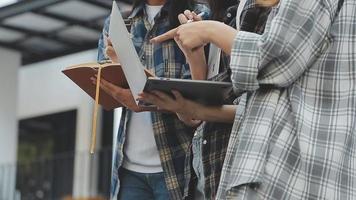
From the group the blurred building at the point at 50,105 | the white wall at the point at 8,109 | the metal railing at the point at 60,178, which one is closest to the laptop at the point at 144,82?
the blurred building at the point at 50,105

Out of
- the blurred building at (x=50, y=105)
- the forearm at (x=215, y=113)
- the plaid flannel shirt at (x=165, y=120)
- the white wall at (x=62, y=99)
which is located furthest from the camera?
the white wall at (x=62, y=99)

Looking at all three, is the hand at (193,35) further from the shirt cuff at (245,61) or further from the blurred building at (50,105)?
the blurred building at (50,105)

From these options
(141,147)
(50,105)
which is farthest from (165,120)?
(50,105)

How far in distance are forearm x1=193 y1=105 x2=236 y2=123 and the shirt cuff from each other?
0.29 metres

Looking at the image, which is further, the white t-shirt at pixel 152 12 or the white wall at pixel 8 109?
the white wall at pixel 8 109

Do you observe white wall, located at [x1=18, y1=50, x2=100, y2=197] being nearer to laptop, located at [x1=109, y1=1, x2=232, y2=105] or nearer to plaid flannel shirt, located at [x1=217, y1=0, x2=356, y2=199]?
laptop, located at [x1=109, y1=1, x2=232, y2=105]

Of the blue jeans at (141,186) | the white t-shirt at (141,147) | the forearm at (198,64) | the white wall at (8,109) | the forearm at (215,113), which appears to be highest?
the forearm at (198,64)

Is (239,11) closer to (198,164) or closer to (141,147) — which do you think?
(198,164)

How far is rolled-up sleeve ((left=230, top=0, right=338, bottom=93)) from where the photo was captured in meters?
1.98

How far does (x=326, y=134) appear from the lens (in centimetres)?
197

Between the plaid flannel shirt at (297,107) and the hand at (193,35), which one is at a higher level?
the hand at (193,35)

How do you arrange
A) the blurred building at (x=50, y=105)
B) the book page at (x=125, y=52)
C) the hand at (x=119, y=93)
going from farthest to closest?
the blurred building at (x=50, y=105)
the hand at (x=119, y=93)
the book page at (x=125, y=52)

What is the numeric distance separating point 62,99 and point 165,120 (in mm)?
10312

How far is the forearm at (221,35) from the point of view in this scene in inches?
82.4
